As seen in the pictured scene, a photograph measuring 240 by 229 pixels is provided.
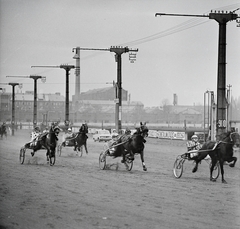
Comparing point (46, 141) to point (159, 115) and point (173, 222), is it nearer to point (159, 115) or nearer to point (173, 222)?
point (173, 222)

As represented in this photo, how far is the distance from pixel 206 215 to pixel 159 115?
65160 millimetres

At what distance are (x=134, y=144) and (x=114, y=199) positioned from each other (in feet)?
15.4

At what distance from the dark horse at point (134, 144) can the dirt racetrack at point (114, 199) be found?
0.58 meters

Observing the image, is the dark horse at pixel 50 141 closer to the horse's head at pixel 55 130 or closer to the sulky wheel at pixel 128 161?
the horse's head at pixel 55 130

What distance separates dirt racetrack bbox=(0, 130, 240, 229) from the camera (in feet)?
24.8

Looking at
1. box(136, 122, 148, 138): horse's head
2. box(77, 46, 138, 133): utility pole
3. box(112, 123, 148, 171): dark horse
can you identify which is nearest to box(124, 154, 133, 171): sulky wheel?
box(112, 123, 148, 171): dark horse

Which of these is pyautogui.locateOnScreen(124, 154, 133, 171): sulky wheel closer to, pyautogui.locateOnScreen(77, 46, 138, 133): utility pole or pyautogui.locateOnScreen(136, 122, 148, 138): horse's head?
pyautogui.locateOnScreen(136, 122, 148, 138): horse's head

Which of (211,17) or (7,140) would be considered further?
(7,140)

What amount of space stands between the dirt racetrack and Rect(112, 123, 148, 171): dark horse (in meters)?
0.58

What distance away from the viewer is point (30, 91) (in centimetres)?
2686

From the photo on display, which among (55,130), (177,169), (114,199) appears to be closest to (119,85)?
(55,130)

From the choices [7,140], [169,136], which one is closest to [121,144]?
[7,140]

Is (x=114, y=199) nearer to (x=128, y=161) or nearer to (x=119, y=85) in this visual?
(x=128, y=161)

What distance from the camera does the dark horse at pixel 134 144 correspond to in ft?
44.8
